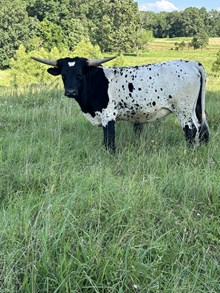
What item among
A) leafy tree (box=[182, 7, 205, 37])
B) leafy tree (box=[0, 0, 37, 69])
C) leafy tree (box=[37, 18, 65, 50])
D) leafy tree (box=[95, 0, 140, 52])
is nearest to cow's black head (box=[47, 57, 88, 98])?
leafy tree (box=[0, 0, 37, 69])

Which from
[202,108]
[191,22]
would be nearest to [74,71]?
[202,108]

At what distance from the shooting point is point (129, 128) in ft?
20.6

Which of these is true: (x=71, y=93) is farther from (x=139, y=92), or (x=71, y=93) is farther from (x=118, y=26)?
(x=118, y=26)

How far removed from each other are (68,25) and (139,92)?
198ft

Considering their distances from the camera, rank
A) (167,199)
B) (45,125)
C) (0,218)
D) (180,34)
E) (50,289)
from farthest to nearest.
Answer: (180,34)
(45,125)
(167,199)
(0,218)
(50,289)

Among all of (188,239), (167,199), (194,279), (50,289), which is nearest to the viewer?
(50,289)

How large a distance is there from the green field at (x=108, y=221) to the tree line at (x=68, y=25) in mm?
49286

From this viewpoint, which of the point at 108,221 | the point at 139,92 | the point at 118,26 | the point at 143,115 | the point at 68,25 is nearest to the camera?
the point at 108,221

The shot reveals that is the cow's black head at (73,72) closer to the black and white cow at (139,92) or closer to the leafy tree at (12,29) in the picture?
the black and white cow at (139,92)

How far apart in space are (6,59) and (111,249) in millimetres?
55870

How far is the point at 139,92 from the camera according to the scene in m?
5.43

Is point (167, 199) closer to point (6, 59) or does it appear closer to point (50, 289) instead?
point (50, 289)

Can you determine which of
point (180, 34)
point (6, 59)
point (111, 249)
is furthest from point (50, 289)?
point (180, 34)

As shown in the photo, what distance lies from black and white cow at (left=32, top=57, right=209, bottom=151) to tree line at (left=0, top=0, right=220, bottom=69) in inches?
1886
